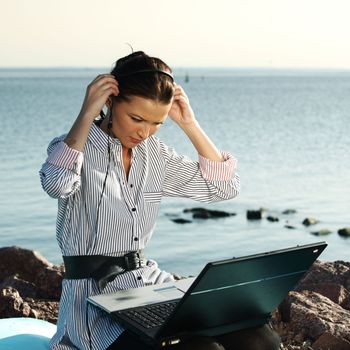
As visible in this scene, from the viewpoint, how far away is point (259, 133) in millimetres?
37562

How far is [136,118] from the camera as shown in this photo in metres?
4.27

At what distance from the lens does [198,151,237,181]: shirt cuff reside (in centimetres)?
477

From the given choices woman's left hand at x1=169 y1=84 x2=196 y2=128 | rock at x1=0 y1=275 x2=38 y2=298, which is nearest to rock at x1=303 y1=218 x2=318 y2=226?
rock at x1=0 y1=275 x2=38 y2=298

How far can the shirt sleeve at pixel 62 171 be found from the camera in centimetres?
419

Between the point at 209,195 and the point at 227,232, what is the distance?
9.40 m

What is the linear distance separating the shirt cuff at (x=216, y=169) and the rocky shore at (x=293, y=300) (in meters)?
1.57

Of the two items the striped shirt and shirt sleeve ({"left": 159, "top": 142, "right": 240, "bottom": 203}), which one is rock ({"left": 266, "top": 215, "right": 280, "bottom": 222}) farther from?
the striped shirt

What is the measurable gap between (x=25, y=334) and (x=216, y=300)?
147 centimetres

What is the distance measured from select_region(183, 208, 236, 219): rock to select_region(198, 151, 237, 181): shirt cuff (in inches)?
404

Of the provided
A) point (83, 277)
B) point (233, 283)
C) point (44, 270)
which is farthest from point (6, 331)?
point (44, 270)

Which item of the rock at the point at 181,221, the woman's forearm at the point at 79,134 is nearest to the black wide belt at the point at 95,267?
the woman's forearm at the point at 79,134

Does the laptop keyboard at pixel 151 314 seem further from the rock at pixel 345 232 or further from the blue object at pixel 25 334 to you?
the rock at pixel 345 232

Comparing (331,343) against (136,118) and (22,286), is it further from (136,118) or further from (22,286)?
(22,286)

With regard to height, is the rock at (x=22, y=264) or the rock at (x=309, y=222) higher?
the rock at (x=22, y=264)
